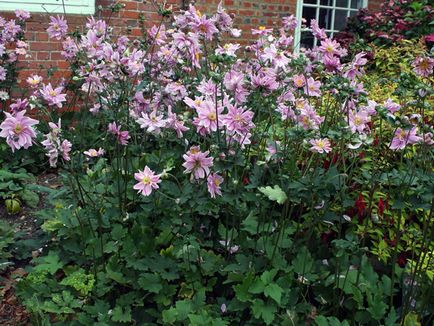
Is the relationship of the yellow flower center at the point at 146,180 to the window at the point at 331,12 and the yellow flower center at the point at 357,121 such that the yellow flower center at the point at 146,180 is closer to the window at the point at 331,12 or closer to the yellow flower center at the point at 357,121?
A: the yellow flower center at the point at 357,121

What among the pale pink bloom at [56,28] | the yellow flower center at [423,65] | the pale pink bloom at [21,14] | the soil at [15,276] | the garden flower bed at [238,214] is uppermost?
the pale pink bloom at [21,14]

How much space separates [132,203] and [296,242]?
856 mm

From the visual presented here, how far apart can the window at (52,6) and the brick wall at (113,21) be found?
0.05 m

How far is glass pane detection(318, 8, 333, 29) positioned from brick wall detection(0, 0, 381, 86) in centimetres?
180

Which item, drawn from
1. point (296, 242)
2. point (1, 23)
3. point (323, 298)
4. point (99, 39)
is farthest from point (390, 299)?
point (1, 23)

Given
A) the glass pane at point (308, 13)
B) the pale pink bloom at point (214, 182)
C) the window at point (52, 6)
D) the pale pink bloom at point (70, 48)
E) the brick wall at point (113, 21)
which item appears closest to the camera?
the pale pink bloom at point (214, 182)

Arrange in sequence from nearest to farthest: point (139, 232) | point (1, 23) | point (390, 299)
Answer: point (390, 299), point (139, 232), point (1, 23)

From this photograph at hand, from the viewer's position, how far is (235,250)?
2381mm

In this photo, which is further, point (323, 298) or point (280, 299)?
point (323, 298)

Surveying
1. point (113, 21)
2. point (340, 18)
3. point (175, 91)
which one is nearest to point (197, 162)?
point (175, 91)

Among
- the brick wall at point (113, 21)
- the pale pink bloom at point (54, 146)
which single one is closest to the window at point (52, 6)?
the brick wall at point (113, 21)

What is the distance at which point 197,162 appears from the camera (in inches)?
80.7

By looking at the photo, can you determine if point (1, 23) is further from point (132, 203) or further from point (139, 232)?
point (139, 232)

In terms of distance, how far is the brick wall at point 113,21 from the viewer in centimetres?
500
